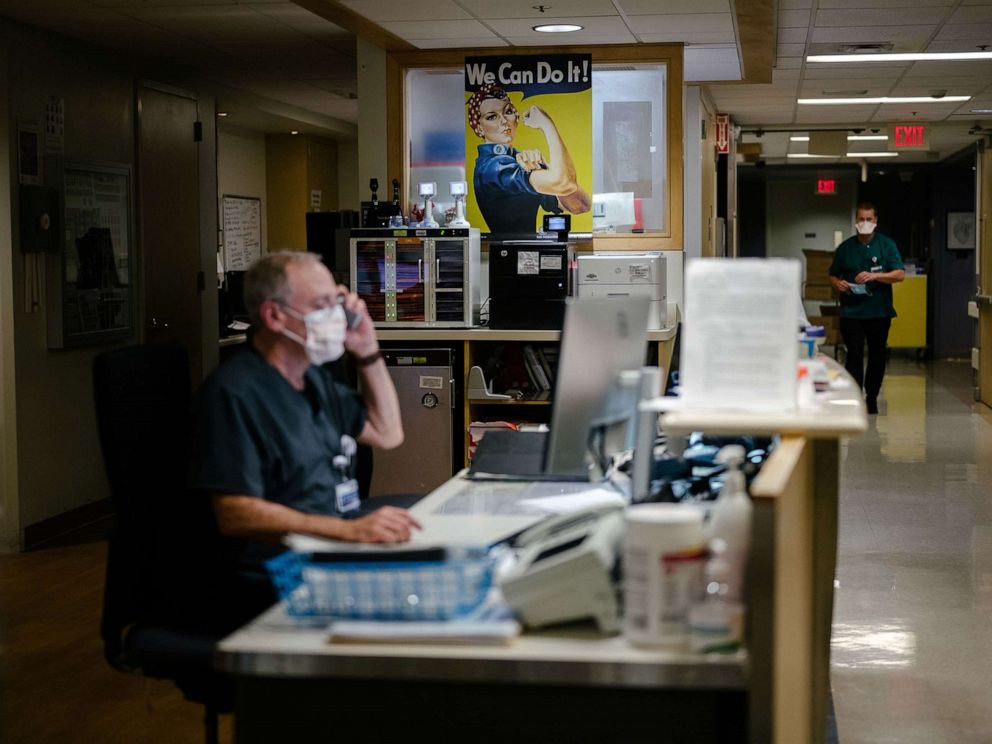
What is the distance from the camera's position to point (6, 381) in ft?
20.7

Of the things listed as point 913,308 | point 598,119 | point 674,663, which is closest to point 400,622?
point 674,663

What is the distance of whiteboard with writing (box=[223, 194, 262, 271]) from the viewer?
11461 mm

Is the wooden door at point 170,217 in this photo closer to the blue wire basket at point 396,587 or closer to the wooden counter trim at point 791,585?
the wooden counter trim at point 791,585

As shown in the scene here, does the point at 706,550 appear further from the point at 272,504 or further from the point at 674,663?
the point at 272,504

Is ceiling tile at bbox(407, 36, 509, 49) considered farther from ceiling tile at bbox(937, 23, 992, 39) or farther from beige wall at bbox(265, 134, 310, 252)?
beige wall at bbox(265, 134, 310, 252)

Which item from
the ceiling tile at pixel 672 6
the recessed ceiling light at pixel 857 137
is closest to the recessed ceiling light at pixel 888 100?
the recessed ceiling light at pixel 857 137

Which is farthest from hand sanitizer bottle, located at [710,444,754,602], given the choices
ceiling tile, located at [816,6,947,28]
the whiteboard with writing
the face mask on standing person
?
the whiteboard with writing

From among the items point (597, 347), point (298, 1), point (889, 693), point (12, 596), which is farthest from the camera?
point (298, 1)

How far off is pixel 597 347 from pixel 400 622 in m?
0.86

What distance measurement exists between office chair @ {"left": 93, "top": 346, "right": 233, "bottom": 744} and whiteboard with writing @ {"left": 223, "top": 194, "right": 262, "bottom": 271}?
8588 mm

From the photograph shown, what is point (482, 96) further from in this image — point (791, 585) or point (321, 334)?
point (791, 585)

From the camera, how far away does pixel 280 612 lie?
7.02 feet

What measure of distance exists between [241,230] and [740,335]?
9.87 m

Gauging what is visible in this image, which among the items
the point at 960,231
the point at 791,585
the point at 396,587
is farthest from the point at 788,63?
the point at 960,231
